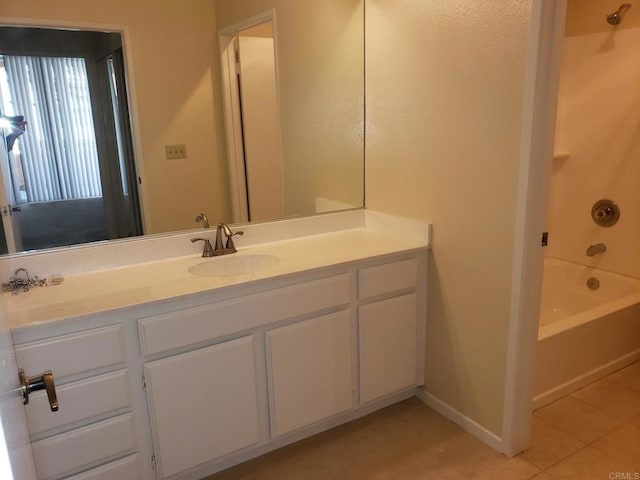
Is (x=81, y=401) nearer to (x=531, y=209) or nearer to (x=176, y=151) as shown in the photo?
(x=176, y=151)

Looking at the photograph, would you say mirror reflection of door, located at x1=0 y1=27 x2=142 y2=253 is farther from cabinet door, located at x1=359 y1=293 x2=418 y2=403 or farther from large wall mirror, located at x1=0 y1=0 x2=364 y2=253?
cabinet door, located at x1=359 y1=293 x2=418 y2=403

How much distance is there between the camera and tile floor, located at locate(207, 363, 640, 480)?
6.50 ft

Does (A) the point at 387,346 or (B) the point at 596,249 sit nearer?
(A) the point at 387,346

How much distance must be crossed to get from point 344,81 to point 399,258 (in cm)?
101

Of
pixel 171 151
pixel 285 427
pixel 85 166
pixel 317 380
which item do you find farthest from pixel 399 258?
pixel 85 166

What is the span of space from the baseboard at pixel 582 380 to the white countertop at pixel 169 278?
986 mm

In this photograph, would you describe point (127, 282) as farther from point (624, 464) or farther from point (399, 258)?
point (624, 464)

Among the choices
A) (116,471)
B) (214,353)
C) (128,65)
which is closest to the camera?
(116,471)

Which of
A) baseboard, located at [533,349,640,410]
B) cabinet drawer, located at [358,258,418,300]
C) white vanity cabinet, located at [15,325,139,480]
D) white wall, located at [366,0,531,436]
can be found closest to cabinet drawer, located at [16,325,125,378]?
white vanity cabinet, located at [15,325,139,480]

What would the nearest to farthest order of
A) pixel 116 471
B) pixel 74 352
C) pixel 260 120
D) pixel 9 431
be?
pixel 9 431 < pixel 74 352 < pixel 116 471 < pixel 260 120

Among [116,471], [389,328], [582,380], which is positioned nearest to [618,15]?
[582,380]

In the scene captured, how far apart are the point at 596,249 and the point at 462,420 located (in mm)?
1649

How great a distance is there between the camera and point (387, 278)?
2.21 meters

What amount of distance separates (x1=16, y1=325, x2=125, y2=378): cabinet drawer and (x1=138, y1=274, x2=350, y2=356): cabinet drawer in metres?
0.09
